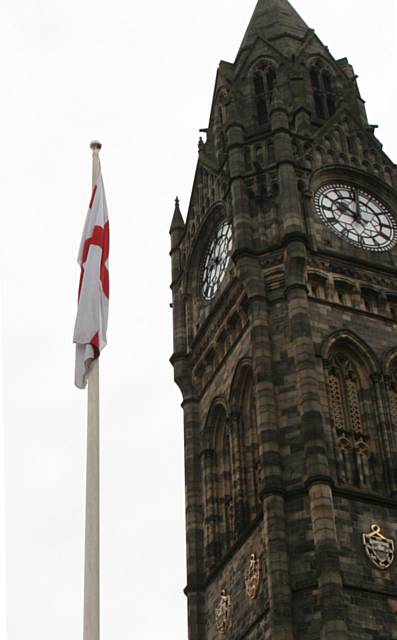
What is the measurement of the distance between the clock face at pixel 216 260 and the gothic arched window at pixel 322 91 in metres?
7.18

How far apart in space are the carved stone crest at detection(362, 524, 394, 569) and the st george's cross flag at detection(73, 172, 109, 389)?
50.7ft

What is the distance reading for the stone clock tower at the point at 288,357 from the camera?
125 ft

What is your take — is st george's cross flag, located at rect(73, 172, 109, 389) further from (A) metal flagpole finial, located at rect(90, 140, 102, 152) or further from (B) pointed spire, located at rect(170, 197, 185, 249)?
(B) pointed spire, located at rect(170, 197, 185, 249)

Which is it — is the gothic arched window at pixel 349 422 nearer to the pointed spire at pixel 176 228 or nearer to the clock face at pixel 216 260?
the clock face at pixel 216 260

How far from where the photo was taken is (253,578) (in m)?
39.8

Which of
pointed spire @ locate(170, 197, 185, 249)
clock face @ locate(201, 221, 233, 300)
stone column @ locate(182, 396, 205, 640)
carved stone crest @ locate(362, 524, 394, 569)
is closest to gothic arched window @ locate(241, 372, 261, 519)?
stone column @ locate(182, 396, 205, 640)

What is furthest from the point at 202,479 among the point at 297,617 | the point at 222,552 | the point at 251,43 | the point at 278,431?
the point at 251,43

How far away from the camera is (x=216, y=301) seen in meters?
47.6

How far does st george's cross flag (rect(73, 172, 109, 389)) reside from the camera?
25344mm

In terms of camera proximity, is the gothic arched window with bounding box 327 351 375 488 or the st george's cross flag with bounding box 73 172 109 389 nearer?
the st george's cross flag with bounding box 73 172 109 389

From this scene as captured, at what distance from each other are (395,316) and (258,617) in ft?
40.3

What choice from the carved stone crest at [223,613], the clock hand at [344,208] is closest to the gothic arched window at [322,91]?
the clock hand at [344,208]

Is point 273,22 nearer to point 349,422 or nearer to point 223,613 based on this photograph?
point 349,422

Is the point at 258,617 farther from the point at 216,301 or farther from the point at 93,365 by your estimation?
the point at 93,365
